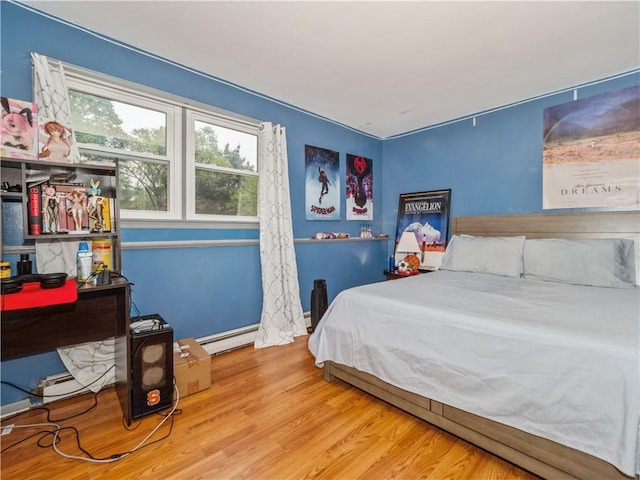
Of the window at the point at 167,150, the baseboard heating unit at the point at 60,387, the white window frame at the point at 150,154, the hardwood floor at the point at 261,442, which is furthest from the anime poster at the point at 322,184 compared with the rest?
the baseboard heating unit at the point at 60,387

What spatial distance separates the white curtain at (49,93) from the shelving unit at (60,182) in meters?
0.12

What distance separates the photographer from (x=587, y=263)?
7.85ft

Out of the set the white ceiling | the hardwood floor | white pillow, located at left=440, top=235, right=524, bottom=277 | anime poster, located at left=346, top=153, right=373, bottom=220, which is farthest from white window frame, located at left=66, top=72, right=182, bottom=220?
white pillow, located at left=440, top=235, right=524, bottom=277

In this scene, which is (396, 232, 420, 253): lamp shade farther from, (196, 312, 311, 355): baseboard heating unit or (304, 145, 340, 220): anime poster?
(196, 312, 311, 355): baseboard heating unit

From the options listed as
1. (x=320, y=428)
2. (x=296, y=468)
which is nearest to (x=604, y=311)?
(x=320, y=428)

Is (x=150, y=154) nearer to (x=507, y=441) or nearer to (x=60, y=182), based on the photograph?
(x=60, y=182)

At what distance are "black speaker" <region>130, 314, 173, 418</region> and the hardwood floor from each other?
10cm

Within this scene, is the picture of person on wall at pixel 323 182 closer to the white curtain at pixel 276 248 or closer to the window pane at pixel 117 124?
the white curtain at pixel 276 248

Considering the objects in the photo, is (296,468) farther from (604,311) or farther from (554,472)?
(604,311)

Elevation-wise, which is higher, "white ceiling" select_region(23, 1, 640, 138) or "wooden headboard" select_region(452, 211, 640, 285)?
"white ceiling" select_region(23, 1, 640, 138)

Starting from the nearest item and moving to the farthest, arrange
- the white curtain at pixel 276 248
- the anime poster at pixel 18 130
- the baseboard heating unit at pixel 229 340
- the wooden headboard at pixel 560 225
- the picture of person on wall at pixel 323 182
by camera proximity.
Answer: the anime poster at pixel 18 130, the wooden headboard at pixel 560 225, the baseboard heating unit at pixel 229 340, the white curtain at pixel 276 248, the picture of person on wall at pixel 323 182

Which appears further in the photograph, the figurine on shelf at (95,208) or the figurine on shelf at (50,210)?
the figurine on shelf at (95,208)

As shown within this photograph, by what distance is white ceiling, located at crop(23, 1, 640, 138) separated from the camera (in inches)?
74.2

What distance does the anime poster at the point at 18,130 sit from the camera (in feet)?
5.08
